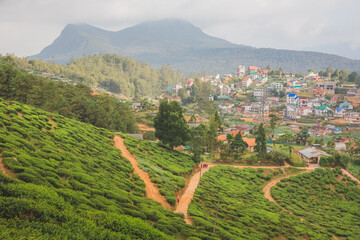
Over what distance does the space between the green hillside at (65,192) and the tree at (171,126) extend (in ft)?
45.4

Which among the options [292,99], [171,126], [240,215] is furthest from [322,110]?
[240,215]

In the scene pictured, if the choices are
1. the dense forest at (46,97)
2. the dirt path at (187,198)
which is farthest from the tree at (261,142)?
the dense forest at (46,97)

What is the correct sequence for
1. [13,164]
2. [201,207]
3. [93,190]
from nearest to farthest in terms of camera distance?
1. [13,164]
2. [93,190]
3. [201,207]

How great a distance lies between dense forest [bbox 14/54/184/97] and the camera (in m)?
130

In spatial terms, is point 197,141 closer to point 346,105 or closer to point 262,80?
point 346,105

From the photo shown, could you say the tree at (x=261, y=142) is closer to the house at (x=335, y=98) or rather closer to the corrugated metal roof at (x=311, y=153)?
the corrugated metal roof at (x=311, y=153)

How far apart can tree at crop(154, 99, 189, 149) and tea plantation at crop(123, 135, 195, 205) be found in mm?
1818

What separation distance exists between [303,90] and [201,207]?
152 meters

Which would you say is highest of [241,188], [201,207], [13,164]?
[13,164]

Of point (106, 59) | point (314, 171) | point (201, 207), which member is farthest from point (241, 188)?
point (106, 59)

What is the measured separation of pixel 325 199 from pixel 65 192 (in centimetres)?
3715

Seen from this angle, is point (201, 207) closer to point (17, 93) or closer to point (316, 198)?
point (316, 198)

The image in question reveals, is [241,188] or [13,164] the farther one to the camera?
[241,188]

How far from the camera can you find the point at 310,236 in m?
23.1
